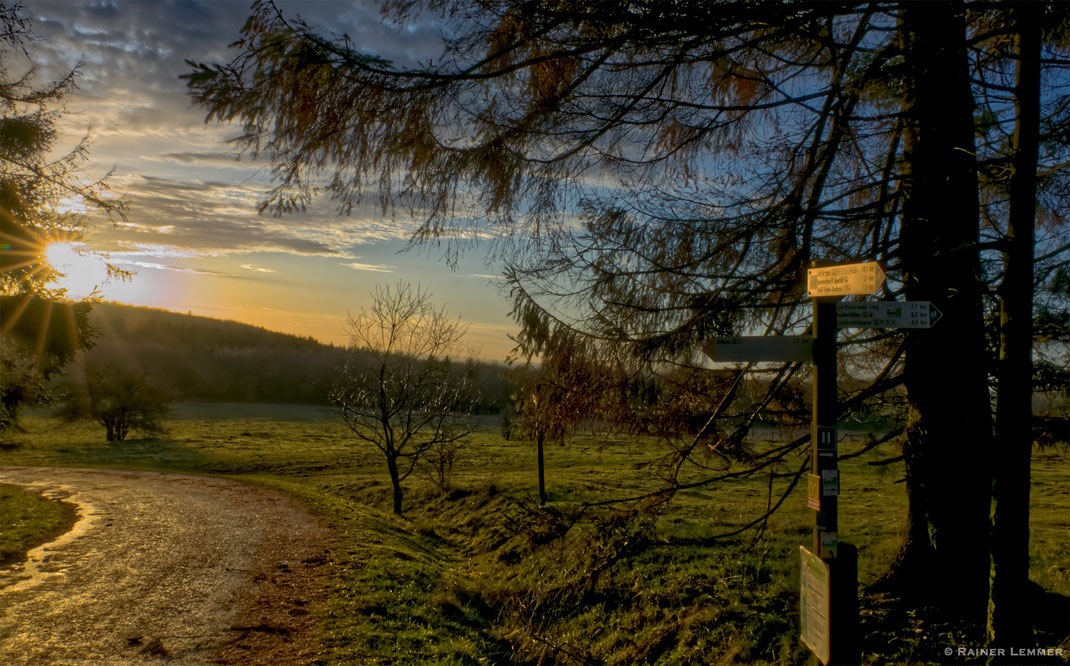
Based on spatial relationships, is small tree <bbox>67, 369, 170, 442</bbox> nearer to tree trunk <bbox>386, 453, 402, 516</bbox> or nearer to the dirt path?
the dirt path

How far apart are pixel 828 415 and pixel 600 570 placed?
6.03ft

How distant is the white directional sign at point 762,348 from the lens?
3.74 metres

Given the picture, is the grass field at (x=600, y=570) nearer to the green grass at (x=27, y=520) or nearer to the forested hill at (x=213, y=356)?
the green grass at (x=27, y=520)

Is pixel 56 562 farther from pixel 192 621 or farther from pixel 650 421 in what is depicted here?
pixel 650 421

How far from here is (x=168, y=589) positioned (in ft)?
28.9

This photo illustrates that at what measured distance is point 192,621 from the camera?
773 centimetres

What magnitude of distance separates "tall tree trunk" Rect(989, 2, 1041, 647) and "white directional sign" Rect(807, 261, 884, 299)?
1198 millimetres

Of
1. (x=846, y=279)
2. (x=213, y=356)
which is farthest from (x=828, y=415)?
(x=213, y=356)

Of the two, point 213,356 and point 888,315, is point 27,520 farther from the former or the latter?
point 213,356

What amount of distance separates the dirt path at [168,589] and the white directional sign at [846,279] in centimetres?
645

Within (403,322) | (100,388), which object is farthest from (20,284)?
(100,388)

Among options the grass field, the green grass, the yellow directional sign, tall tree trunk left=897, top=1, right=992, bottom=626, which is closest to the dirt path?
the green grass

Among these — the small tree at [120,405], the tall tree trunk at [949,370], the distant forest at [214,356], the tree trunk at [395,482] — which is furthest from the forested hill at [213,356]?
the tall tree trunk at [949,370]

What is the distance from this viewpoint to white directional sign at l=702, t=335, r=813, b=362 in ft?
12.3
